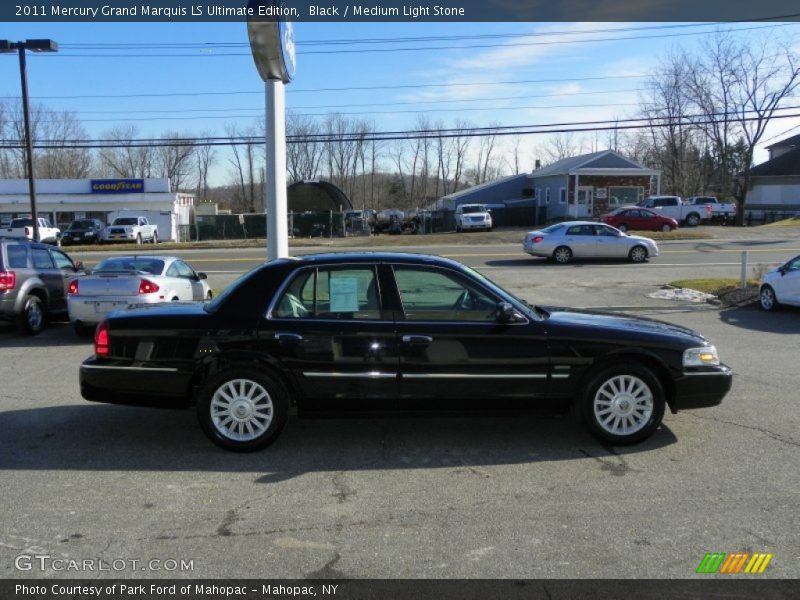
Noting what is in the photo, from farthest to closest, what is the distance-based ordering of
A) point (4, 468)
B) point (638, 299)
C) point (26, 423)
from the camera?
point (638, 299), point (26, 423), point (4, 468)

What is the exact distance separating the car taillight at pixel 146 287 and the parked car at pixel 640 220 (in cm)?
3222

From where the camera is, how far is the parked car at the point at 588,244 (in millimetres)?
23734

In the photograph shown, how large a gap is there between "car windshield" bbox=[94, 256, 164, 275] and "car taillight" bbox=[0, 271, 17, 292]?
4.02 feet

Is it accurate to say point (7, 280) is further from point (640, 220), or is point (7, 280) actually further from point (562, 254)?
point (640, 220)

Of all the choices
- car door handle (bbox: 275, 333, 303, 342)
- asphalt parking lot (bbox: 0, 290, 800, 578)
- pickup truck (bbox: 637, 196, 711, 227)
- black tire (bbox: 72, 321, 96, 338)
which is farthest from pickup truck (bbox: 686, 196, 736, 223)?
car door handle (bbox: 275, 333, 303, 342)

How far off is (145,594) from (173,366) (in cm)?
226

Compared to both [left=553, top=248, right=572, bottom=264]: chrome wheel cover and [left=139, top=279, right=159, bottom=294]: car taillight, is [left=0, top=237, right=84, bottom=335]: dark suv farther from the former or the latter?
[left=553, top=248, right=572, bottom=264]: chrome wheel cover

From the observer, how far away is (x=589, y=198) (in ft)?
157

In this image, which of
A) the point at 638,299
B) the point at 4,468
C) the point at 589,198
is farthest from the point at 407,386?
the point at 589,198

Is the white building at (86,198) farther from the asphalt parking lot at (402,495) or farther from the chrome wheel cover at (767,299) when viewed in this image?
the asphalt parking lot at (402,495)

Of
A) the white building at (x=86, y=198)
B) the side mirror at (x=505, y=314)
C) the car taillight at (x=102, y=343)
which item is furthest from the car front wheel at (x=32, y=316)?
the white building at (x=86, y=198)

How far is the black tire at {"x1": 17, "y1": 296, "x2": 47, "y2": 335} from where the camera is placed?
10.9m

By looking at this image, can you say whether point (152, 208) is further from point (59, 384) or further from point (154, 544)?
point (154, 544)

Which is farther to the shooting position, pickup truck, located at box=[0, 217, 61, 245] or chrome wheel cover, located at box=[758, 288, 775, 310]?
pickup truck, located at box=[0, 217, 61, 245]
